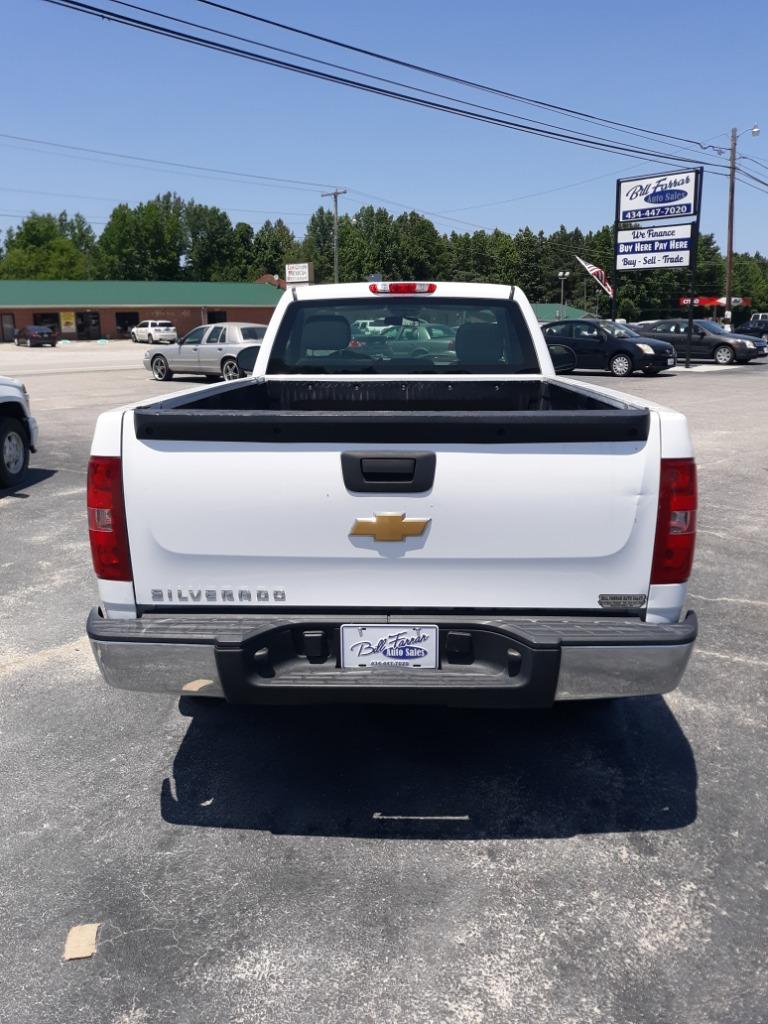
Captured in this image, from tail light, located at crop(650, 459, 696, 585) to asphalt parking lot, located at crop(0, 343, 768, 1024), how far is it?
104 centimetres

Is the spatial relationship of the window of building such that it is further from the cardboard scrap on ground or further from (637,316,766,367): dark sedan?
the cardboard scrap on ground

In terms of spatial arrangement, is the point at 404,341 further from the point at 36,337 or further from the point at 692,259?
the point at 36,337

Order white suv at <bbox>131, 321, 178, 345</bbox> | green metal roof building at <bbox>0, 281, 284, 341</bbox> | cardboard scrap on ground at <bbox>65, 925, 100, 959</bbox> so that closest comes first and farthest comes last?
cardboard scrap on ground at <bbox>65, 925, 100, 959</bbox> < white suv at <bbox>131, 321, 178, 345</bbox> < green metal roof building at <bbox>0, 281, 284, 341</bbox>

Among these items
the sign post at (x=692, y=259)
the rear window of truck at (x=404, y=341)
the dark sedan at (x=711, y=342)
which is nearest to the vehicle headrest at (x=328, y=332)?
the rear window of truck at (x=404, y=341)

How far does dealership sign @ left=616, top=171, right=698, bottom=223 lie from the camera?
3188 cm

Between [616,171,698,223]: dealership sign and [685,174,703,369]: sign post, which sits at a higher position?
[616,171,698,223]: dealership sign

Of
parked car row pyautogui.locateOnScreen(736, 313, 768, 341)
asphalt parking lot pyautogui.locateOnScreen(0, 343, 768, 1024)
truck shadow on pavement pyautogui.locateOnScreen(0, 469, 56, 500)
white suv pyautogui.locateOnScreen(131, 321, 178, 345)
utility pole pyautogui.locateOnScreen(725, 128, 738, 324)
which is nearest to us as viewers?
asphalt parking lot pyautogui.locateOnScreen(0, 343, 768, 1024)

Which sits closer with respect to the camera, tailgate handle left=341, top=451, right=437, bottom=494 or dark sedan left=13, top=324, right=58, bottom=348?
tailgate handle left=341, top=451, right=437, bottom=494

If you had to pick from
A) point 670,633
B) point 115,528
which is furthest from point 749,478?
point 115,528

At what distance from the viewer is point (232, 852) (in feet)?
Result: 10.6

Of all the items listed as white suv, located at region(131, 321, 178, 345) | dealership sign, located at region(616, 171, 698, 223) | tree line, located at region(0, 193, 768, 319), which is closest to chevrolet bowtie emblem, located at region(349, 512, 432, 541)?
dealership sign, located at region(616, 171, 698, 223)

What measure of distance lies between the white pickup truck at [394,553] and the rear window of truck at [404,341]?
236 cm

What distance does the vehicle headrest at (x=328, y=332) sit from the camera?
17.4 feet

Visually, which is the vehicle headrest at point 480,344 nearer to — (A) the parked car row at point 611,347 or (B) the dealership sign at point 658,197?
(A) the parked car row at point 611,347
